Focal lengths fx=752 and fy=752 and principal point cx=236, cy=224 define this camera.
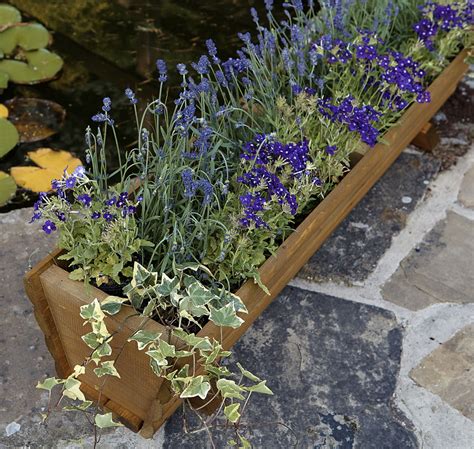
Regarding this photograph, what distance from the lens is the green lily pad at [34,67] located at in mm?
3273

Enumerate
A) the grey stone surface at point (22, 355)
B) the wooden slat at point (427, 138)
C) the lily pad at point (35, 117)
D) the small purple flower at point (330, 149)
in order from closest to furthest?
the grey stone surface at point (22, 355) → the small purple flower at point (330, 149) → the wooden slat at point (427, 138) → the lily pad at point (35, 117)

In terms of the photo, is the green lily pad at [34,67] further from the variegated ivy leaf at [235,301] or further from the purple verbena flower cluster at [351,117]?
the variegated ivy leaf at [235,301]

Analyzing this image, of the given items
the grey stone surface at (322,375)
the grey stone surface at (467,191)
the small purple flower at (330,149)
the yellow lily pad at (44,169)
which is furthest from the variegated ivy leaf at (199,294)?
the grey stone surface at (467,191)

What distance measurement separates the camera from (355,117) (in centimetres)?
216

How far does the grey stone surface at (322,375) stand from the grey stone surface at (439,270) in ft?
0.40

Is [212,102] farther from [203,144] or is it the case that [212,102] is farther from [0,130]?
[0,130]

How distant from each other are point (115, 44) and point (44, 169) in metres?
0.97

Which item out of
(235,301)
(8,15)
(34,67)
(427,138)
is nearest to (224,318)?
(235,301)

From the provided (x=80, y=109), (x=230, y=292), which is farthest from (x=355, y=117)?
(x=80, y=109)

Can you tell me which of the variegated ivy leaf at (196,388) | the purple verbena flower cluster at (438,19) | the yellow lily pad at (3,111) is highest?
the purple verbena flower cluster at (438,19)

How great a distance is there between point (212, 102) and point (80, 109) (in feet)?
3.92

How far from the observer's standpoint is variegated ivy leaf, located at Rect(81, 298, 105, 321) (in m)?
1.70

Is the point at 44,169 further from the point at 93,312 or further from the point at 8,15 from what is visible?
the point at 93,312

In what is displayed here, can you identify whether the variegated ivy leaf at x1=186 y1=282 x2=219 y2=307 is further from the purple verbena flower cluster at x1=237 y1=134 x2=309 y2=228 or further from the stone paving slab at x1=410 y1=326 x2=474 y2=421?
the stone paving slab at x1=410 y1=326 x2=474 y2=421
